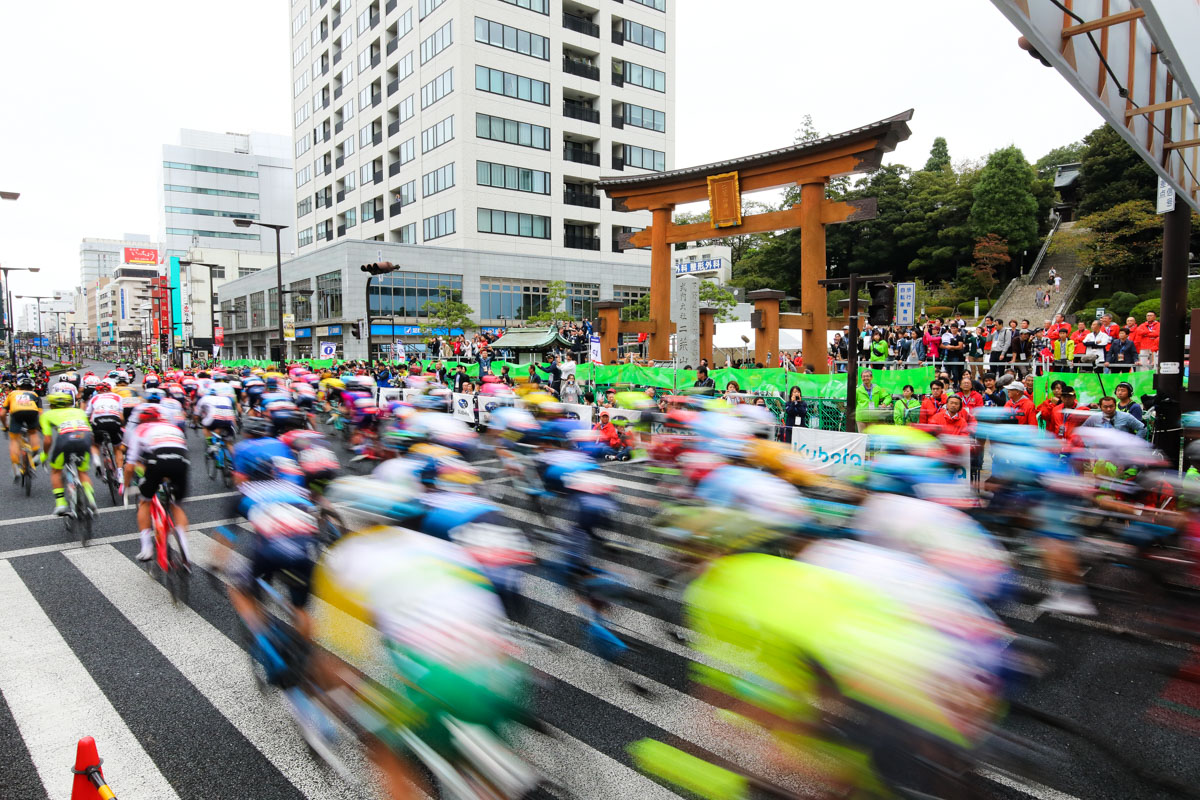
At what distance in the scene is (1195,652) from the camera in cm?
479

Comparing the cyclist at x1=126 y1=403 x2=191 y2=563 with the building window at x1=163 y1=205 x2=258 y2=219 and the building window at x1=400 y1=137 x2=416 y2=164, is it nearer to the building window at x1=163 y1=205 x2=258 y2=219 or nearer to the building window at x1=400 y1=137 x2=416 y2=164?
the building window at x1=400 y1=137 x2=416 y2=164

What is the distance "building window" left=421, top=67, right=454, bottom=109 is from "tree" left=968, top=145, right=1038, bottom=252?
34556 millimetres

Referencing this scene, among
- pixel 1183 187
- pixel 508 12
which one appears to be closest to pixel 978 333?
pixel 1183 187

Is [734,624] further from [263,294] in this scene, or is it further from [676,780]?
[263,294]

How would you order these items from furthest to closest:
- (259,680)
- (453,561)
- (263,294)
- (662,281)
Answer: (263,294)
(662,281)
(259,680)
(453,561)

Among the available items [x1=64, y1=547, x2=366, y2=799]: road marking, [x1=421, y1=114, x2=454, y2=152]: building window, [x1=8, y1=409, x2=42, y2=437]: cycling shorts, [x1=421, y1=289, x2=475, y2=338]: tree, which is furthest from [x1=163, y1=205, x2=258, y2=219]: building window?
[x1=64, y1=547, x2=366, y2=799]: road marking

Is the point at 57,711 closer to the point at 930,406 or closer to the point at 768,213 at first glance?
the point at 930,406

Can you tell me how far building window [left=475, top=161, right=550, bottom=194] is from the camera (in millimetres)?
42469

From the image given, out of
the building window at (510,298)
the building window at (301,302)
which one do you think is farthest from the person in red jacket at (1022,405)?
the building window at (301,302)

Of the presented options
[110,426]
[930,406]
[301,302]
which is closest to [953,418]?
[930,406]

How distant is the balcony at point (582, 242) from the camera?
48.1 metres

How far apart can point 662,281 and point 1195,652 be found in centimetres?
1941

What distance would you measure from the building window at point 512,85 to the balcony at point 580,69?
2468 mm

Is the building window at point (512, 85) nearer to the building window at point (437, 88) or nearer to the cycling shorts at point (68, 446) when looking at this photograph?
the building window at point (437, 88)
